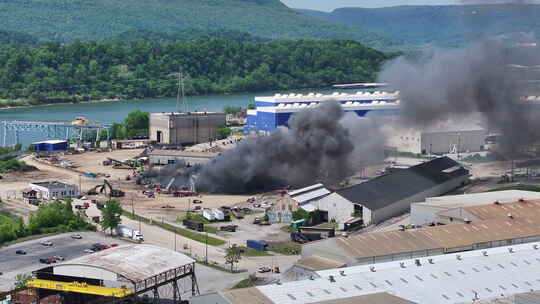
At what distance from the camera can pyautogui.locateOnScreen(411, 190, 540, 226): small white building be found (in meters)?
26.0

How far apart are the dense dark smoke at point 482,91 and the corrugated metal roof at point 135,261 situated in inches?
698

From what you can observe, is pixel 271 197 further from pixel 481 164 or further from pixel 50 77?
pixel 50 77

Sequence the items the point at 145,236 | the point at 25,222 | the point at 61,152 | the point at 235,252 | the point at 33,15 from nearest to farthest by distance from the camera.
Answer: the point at 235,252 → the point at 145,236 → the point at 25,222 → the point at 61,152 → the point at 33,15

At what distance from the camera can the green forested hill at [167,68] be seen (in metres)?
87.2

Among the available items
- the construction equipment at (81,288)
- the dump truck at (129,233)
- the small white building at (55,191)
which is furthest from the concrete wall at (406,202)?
the small white building at (55,191)

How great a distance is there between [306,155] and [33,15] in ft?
527

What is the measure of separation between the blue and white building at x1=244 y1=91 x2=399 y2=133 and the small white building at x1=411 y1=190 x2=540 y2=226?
54.4 feet

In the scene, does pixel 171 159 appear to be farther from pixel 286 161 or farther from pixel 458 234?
pixel 458 234

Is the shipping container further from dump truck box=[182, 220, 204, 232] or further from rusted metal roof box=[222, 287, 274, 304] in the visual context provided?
rusted metal roof box=[222, 287, 274, 304]

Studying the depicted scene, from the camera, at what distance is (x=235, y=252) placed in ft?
80.1

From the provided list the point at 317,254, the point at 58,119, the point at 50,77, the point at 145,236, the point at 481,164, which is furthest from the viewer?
the point at 50,77

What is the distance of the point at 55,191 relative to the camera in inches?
1364

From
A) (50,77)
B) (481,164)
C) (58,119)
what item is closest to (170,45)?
(50,77)

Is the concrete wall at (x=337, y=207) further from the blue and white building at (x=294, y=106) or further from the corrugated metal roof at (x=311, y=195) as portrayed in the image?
the blue and white building at (x=294, y=106)
